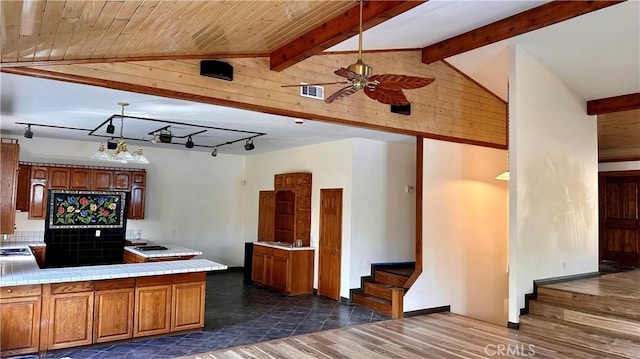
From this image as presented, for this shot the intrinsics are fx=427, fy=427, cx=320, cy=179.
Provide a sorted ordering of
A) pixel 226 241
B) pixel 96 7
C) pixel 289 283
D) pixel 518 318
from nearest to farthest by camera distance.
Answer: pixel 96 7 → pixel 518 318 → pixel 289 283 → pixel 226 241

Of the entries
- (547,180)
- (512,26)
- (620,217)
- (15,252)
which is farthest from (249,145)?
(620,217)

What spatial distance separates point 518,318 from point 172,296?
14.6 ft

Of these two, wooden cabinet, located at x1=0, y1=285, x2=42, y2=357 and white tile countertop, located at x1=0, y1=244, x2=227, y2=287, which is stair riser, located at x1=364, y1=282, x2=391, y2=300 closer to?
white tile countertop, located at x1=0, y1=244, x2=227, y2=287

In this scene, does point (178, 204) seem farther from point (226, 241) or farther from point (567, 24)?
point (567, 24)

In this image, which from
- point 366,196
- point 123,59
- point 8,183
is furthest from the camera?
point 366,196

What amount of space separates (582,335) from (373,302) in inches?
115

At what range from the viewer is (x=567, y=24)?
5.05m

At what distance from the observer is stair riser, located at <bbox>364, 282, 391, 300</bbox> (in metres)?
6.89

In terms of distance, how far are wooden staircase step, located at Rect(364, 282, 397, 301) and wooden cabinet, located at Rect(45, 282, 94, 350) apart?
4212mm

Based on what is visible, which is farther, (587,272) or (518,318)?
(587,272)

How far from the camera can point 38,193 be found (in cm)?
791

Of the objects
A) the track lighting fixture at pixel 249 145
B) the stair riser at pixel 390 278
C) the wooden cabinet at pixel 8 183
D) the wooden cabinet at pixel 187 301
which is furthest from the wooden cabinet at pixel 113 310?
the stair riser at pixel 390 278

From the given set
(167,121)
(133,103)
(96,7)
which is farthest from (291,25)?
(167,121)

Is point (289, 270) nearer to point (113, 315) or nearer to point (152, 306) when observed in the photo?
point (152, 306)
